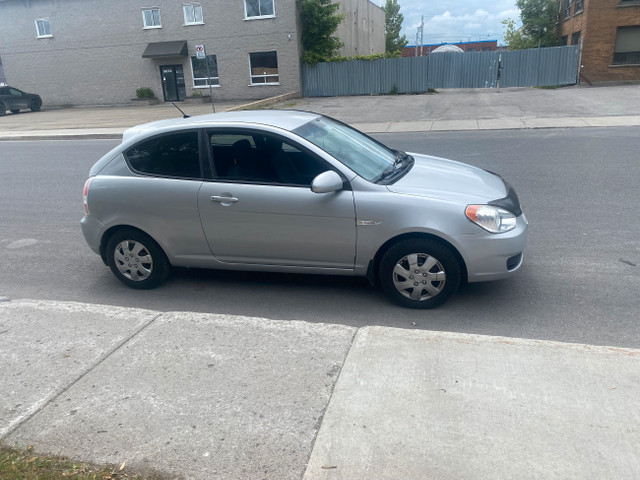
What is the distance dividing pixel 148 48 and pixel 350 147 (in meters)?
29.9

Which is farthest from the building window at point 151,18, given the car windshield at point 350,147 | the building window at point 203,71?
the car windshield at point 350,147

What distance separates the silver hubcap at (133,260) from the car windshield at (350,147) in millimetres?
1875

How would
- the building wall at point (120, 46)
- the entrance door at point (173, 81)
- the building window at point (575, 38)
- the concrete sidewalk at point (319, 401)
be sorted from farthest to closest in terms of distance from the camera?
the entrance door at point (173, 81) → the building wall at point (120, 46) → the building window at point (575, 38) → the concrete sidewalk at point (319, 401)

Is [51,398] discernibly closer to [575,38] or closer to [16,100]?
[16,100]

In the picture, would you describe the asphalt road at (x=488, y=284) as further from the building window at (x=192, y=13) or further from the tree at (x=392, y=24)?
the tree at (x=392, y=24)

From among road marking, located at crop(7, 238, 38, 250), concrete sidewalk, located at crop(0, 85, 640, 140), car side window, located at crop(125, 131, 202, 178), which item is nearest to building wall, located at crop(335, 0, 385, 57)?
concrete sidewalk, located at crop(0, 85, 640, 140)

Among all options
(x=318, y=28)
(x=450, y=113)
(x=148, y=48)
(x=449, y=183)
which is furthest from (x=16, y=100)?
(x=449, y=183)

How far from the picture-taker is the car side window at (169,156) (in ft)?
16.3

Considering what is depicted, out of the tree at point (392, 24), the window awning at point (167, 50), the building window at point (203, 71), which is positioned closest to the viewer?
the window awning at point (167, 50)

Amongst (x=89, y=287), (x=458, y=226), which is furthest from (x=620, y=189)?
(x=89, y=287)

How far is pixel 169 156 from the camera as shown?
5039mm

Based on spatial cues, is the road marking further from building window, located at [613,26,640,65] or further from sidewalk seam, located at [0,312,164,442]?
building window, located at [613,26,640,65]

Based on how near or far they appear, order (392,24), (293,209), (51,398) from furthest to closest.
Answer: (392,24), (293,209), (51,398)

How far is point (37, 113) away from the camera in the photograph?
105 ft
